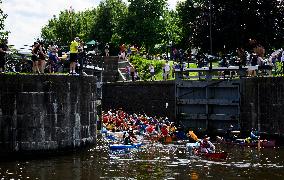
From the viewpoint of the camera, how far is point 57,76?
76.5ft

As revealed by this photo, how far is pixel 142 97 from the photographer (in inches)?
1642

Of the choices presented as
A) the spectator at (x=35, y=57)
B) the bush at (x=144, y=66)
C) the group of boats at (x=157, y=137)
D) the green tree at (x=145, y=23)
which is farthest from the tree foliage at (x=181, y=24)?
the spectator at (x=35, y=57)

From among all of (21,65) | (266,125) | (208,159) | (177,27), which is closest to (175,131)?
(266,125)

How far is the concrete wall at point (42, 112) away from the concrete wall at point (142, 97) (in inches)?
581

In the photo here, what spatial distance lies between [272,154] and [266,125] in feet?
14.2

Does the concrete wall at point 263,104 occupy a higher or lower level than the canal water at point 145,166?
higher

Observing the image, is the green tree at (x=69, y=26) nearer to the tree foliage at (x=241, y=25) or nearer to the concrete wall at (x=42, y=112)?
the tree foliage at (x=241, y=25)

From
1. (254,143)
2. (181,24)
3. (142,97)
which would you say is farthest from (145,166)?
(181,24)

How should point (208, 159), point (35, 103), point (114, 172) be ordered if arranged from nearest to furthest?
point (114, 172) → point (35, 103) → point (208, 159)

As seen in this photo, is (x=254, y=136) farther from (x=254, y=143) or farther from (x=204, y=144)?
(x=204, y=144)

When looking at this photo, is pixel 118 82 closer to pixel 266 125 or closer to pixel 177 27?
pixel 266 125

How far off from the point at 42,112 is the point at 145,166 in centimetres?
452

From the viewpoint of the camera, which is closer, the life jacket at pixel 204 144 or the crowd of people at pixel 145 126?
the life jacket at pixel 204 144

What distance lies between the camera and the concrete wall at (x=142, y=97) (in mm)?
39144
